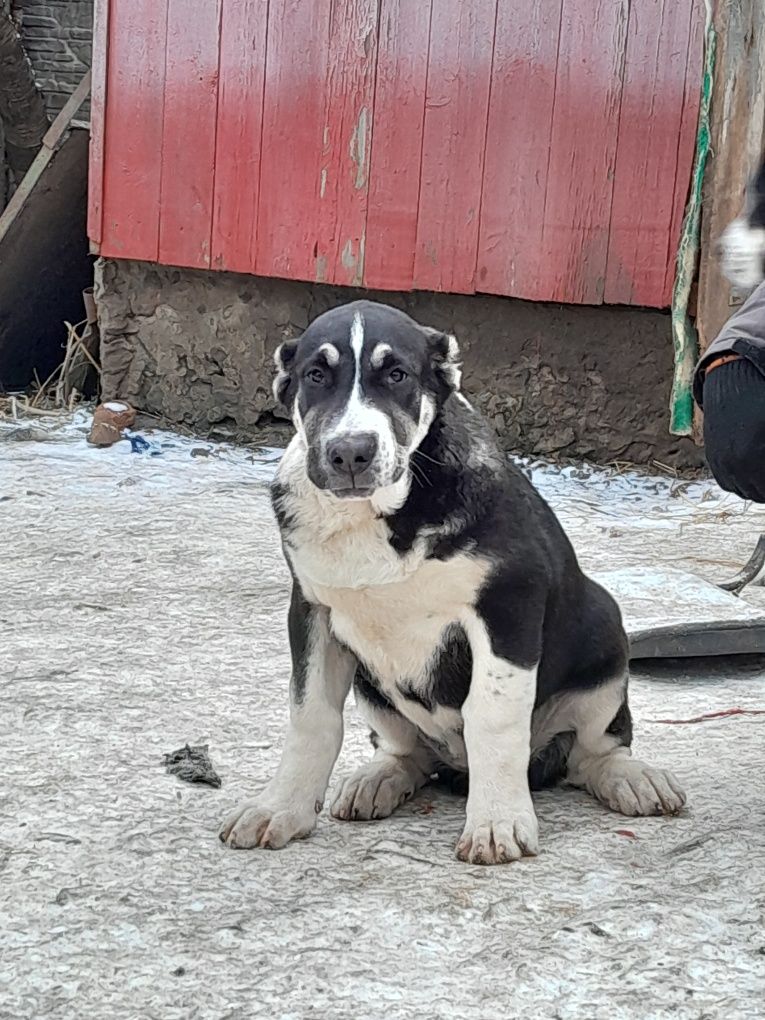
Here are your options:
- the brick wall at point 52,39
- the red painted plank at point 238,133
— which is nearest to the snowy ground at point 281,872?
the red painted plank at point 238,133

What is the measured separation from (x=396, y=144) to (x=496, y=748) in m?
4.94

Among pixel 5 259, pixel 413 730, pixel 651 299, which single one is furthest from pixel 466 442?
pixel 5 259

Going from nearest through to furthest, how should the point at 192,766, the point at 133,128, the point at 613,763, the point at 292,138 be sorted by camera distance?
the point at 613,763
the point at 192,766
the point at 292,138
the point at 133,128

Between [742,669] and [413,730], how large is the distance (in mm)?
1527

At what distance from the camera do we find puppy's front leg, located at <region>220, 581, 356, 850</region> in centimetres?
251

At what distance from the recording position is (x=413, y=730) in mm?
2797

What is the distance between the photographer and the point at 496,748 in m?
2.42

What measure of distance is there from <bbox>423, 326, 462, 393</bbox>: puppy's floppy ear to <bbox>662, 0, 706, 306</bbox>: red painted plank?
4165 mm

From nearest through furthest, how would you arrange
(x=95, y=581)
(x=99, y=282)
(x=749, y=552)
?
(x=95, y=581) → (x=749, y=552) → (x=99, y=282)

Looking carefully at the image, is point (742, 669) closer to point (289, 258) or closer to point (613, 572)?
point (613, 572)

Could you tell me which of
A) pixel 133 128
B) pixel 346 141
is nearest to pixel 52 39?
pixel 133 128

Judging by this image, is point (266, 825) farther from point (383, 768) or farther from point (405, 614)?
point (405, 614)

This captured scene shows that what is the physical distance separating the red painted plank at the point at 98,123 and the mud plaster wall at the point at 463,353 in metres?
0.25

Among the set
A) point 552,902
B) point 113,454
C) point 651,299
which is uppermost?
point 651,299
